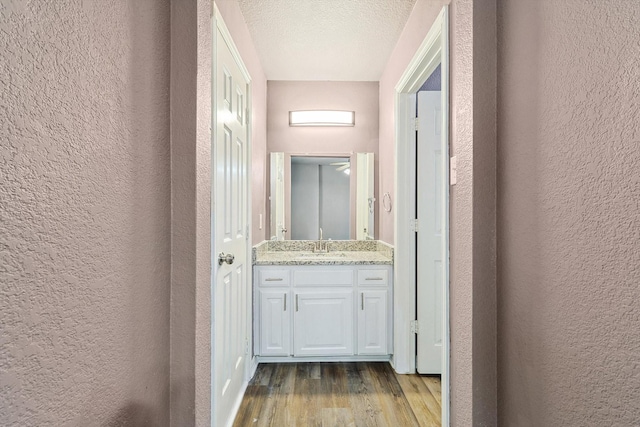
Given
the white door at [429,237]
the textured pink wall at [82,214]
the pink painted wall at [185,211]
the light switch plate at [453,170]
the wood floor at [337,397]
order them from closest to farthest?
the textured pink wall at [82,214], the pink painted wall at [185,211], the light switch plate at [453,170], the wood floor at [337,397], the white door at [429,237]

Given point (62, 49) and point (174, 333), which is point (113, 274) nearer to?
point (174, 333)

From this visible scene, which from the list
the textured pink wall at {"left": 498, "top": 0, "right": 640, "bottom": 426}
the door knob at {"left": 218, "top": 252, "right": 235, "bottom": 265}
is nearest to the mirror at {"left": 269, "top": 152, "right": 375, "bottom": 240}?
the door knob at {"left": 218, "top": 252, "right": 235, "bottom": 265}

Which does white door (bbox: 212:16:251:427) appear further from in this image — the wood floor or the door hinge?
the door hinge

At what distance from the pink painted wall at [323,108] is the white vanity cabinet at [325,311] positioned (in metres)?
0.77

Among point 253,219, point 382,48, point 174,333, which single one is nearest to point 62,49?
point 174,333

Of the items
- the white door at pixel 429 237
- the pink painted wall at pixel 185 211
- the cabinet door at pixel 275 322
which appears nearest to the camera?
the pink painted wall at pixel 185 211

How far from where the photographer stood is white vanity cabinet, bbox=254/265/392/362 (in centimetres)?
267

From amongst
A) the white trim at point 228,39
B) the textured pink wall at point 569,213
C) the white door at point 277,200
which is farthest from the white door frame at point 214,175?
the textured pink wall at point 569,213

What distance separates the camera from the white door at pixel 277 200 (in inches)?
126

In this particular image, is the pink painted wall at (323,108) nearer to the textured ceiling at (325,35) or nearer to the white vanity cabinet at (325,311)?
the textured ceiling at (325,35)

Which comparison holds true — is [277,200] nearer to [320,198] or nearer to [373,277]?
[320,198]

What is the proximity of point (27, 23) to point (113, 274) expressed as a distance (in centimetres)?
58

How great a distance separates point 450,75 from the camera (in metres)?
1.56

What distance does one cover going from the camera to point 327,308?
269 centimetres
